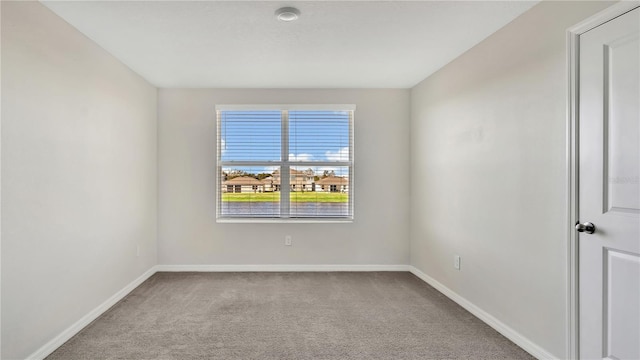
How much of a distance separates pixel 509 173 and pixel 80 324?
3589mm

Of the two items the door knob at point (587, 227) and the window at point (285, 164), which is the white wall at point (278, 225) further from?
the door knob at point (587, 227)

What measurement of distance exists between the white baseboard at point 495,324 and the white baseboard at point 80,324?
330 cm

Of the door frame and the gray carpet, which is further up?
the door frame

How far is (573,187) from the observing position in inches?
75.8

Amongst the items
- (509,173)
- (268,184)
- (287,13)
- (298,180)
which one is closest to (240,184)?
(268,184)

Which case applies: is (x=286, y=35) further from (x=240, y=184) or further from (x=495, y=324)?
(x=495, y=324)

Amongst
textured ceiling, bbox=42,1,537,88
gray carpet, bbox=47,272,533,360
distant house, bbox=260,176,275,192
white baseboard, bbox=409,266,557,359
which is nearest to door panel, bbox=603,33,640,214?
textured ceiling, bbox=42,1,537,88

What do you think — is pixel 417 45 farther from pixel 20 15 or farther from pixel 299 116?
pixel 20 15

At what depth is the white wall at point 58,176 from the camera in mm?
1932

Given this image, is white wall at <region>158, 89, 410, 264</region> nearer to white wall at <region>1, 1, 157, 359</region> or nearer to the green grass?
the green grass

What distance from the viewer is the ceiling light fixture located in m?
2.20

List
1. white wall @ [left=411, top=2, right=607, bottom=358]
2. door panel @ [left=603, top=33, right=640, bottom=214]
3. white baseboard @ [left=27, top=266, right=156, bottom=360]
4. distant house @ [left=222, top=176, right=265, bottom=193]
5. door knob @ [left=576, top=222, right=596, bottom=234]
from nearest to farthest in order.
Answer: door panel @ [left=603, top=33, right=640, bottom=214], door knob @ [left=576, top=222, right=596, bottom=234], white wall @ [left=411, top=2, right=607, bottom=358], white baseboard @ [left=27, top=266, right=156, bottom=360], distant house @ [left=222, top=176, right=265, bottom=193]

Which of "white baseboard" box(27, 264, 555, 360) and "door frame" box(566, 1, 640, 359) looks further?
"white baseboard" box(27, 264, 555, 360)

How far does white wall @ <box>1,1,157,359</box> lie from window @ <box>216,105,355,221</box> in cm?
117
